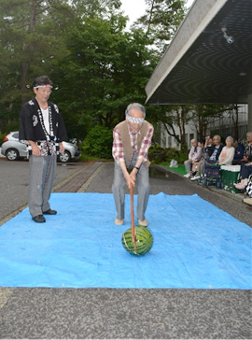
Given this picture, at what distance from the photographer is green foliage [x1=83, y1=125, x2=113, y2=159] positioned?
2428cm

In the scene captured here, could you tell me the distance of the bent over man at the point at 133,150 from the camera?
170 inches

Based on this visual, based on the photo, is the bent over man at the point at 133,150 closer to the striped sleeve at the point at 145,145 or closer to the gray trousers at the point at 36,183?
the striped sleeve at the point at 145,145

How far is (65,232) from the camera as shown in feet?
14.4

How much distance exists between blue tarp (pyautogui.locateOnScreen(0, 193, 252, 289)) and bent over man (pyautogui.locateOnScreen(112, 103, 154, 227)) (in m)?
0.42

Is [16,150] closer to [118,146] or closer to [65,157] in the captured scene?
[65,157]

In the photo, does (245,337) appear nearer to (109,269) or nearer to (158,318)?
(158,318)

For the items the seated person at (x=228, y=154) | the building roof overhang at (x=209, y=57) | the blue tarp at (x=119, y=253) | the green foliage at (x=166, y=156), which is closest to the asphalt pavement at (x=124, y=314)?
the blue tarp at (x=119, y=253)

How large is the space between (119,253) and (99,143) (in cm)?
2100

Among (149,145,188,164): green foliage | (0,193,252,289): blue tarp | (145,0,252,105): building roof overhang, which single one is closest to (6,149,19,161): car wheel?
(149,145,188,164): green foliage

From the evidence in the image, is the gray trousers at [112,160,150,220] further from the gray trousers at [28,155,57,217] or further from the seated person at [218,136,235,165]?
the seated person at [218,136,235,165]

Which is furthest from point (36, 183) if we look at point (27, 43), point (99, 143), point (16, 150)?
point (27, 43)

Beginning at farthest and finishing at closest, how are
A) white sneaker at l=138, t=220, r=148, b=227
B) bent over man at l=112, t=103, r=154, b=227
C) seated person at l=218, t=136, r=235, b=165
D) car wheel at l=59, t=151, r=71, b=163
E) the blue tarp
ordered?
car wheel at l=59, t=151, r=71, b=163 < seated person at l=218, t=136, r=235, b=165 < white sneaker at l=138, t=220, r=148, b=227 < bent over man at l=112, t=103, r=154, b=227 < the blue tarp

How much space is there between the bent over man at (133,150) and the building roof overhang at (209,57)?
7.98 feet

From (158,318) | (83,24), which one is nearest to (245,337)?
(158,318)
